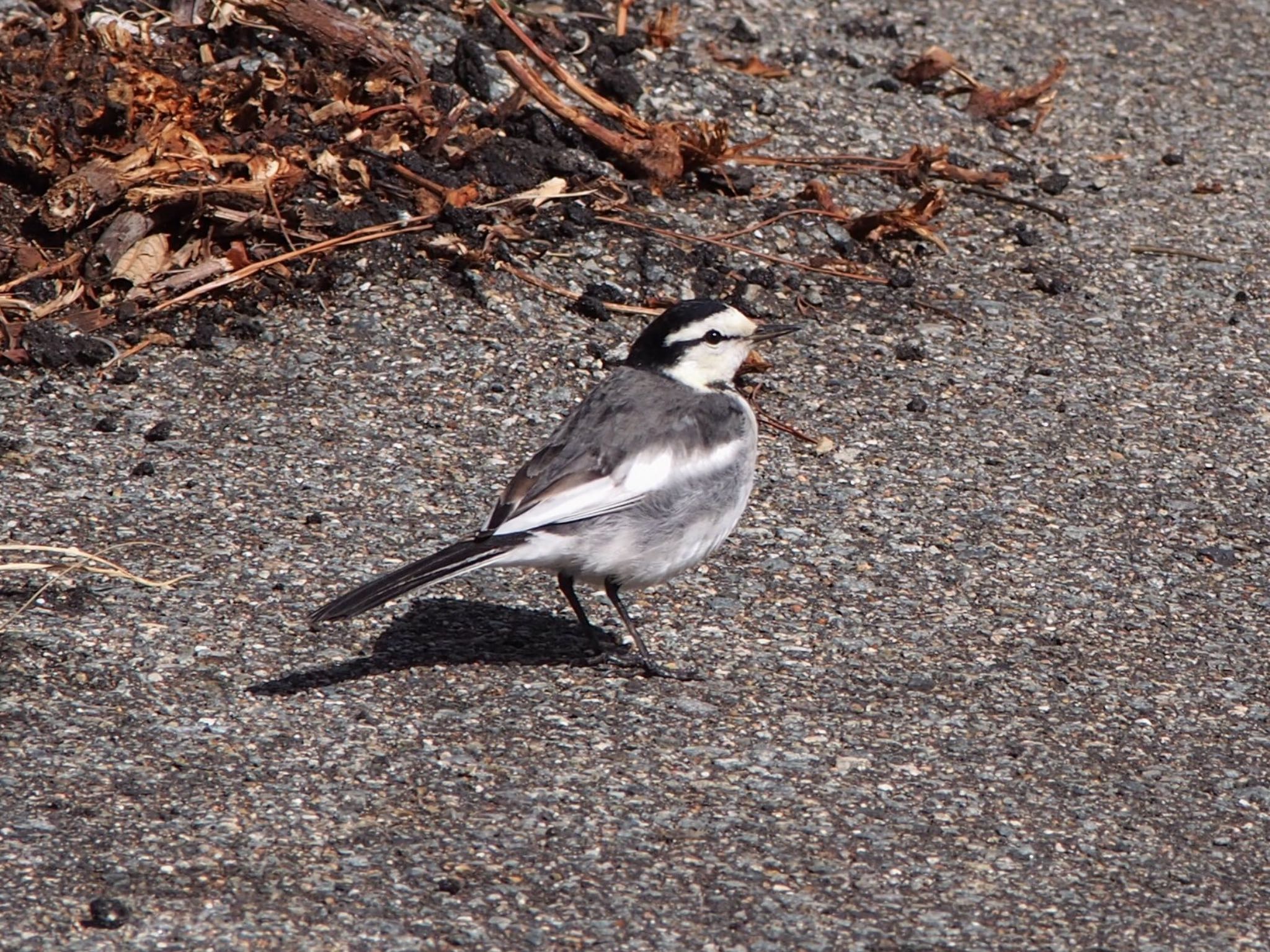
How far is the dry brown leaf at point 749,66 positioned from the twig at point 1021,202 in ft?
4.07

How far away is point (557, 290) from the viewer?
766cm

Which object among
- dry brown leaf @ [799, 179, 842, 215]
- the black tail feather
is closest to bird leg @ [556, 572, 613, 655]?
the black tail feather

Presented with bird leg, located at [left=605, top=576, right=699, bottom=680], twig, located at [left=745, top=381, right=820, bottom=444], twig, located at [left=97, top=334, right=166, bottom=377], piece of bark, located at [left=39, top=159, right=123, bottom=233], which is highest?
twig, located at [left=745, top=381, right=820, bottom=444]

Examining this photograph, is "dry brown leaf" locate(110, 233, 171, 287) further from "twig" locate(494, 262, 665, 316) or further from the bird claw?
the bird claw

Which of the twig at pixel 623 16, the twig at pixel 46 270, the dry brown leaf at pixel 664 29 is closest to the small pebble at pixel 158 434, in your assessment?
the twig at pixel 46 270

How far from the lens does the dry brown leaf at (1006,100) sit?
31.0 feet

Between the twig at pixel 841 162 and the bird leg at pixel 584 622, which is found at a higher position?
the twig at pixel 841 162

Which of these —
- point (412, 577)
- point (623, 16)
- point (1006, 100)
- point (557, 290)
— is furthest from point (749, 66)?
point (412, 577)

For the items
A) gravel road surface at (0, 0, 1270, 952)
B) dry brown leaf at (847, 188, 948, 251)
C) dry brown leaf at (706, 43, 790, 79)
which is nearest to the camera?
gravel road surface at (0, 0, 1270, 952)

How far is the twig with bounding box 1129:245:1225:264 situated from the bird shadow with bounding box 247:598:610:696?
13.1 feet

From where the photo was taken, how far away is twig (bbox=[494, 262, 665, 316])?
7.62m

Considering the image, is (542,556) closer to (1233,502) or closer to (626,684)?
(626,684)

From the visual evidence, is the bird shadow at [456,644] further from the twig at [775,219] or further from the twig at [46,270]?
the twig at [775,219]

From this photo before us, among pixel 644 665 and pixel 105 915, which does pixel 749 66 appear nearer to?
pixel 644 665
